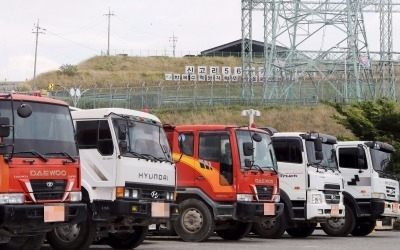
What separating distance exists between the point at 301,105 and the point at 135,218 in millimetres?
34776

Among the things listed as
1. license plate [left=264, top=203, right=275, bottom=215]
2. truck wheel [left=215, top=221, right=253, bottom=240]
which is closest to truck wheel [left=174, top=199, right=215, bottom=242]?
license plate [left=264, top=203, right=275, bottom=215]

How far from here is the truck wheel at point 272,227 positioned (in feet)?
67.9

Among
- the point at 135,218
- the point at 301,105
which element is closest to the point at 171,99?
the point at 301,105

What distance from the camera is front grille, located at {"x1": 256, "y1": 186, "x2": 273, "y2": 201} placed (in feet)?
62.1

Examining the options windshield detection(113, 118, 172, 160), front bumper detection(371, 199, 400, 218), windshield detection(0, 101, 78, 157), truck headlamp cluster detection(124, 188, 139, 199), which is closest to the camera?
windshield detection(0, 101, 78, 157)

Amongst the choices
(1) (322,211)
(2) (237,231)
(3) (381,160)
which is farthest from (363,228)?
(2) (237,231)

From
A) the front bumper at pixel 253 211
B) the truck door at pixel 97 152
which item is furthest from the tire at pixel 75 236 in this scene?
the front bumper at pixel 253 211

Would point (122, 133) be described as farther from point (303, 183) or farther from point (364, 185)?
point (364, 185)

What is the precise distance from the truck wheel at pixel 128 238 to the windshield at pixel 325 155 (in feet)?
18.6

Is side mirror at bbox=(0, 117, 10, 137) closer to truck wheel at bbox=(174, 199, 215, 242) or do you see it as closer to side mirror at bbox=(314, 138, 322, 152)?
truck wheel at bbox=(174, 199, 215, 242)

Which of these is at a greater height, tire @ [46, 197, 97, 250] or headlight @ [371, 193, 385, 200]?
headlight @ [371, 193, 385, 200]

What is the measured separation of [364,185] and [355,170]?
0.49 m

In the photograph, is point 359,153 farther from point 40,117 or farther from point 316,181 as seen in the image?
point 40,117

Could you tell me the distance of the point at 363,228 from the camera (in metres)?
24.2
